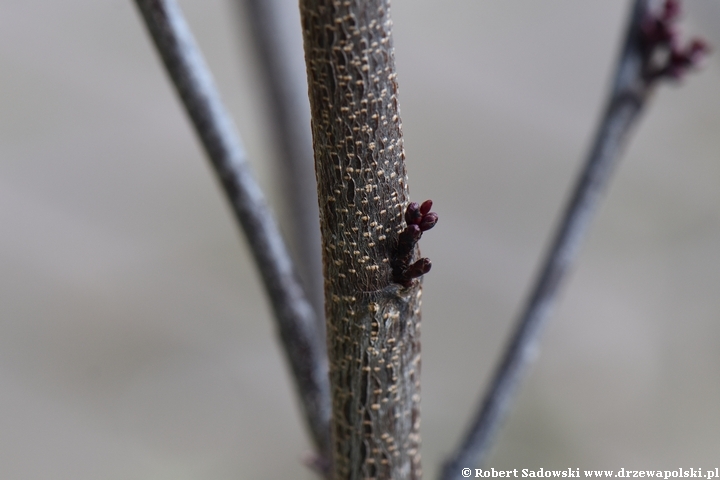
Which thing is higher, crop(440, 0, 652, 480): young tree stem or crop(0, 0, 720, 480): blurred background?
crop(0, 0, 720, 480): blurred background

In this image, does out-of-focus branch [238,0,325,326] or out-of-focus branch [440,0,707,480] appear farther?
out-of-focus branch [238,0,325,326]

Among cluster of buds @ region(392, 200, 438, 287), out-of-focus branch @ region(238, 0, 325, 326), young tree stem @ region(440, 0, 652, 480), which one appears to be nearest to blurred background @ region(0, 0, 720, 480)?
out-of-focus branch @ region(238, 0, 325, 326)

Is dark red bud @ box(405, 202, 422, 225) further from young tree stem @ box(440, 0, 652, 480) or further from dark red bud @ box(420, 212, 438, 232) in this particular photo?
young tree stem @ box(440, 0, 652, 480)

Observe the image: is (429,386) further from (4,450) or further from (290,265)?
(290,265)

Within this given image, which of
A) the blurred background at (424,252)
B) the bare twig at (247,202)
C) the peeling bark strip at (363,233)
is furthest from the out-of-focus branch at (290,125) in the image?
the blurred background at (424,252)

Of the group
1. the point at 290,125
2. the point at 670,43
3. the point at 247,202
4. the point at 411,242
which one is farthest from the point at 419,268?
the point at 290,125

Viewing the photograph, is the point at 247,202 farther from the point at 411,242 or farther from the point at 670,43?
the point at 670,43
